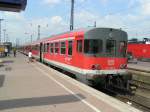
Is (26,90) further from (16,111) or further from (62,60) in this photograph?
(62,60)

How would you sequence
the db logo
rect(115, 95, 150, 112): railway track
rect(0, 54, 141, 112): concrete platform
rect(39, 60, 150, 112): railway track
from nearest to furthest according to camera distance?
1. rect(0, 54, 141, 112): concrete platform
2. rect(115, 95, 150, 112): railway track
3. rect(39, 60, 150, 112): railway track
4. the db logo

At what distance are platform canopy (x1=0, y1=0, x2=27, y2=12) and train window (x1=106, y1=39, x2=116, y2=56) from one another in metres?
8.97

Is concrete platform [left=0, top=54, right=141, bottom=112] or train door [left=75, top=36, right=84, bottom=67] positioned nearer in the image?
concrete platform [left=0, top=54, right=141, bottom=112]

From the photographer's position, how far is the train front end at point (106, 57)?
49.4 feet

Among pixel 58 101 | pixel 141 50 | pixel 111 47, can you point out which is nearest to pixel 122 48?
pixel 111 47

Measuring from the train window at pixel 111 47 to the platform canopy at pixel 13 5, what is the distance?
897 centimetres

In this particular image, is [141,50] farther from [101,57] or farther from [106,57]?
[101,57]

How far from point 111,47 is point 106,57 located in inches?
27.0

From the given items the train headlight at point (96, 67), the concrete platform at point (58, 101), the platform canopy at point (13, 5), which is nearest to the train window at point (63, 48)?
the train headlight at point (96, 67)

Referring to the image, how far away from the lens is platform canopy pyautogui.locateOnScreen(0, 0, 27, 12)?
6.99 metres

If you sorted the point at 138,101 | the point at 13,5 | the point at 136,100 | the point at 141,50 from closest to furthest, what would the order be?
the point at 13,5 < the point at 138,101 < the point at 136,100 < the point at 141,50

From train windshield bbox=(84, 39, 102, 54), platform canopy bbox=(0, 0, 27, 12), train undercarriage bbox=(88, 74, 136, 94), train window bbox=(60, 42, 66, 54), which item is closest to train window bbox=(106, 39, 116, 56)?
train windshield bbox=(84, 39, 102, 54)

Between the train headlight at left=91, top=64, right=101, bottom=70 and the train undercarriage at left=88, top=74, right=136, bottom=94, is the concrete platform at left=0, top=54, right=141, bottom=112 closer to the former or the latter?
the train undercarriage at left=88, top=74, right=136, bottom=94

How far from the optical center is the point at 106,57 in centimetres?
1544
